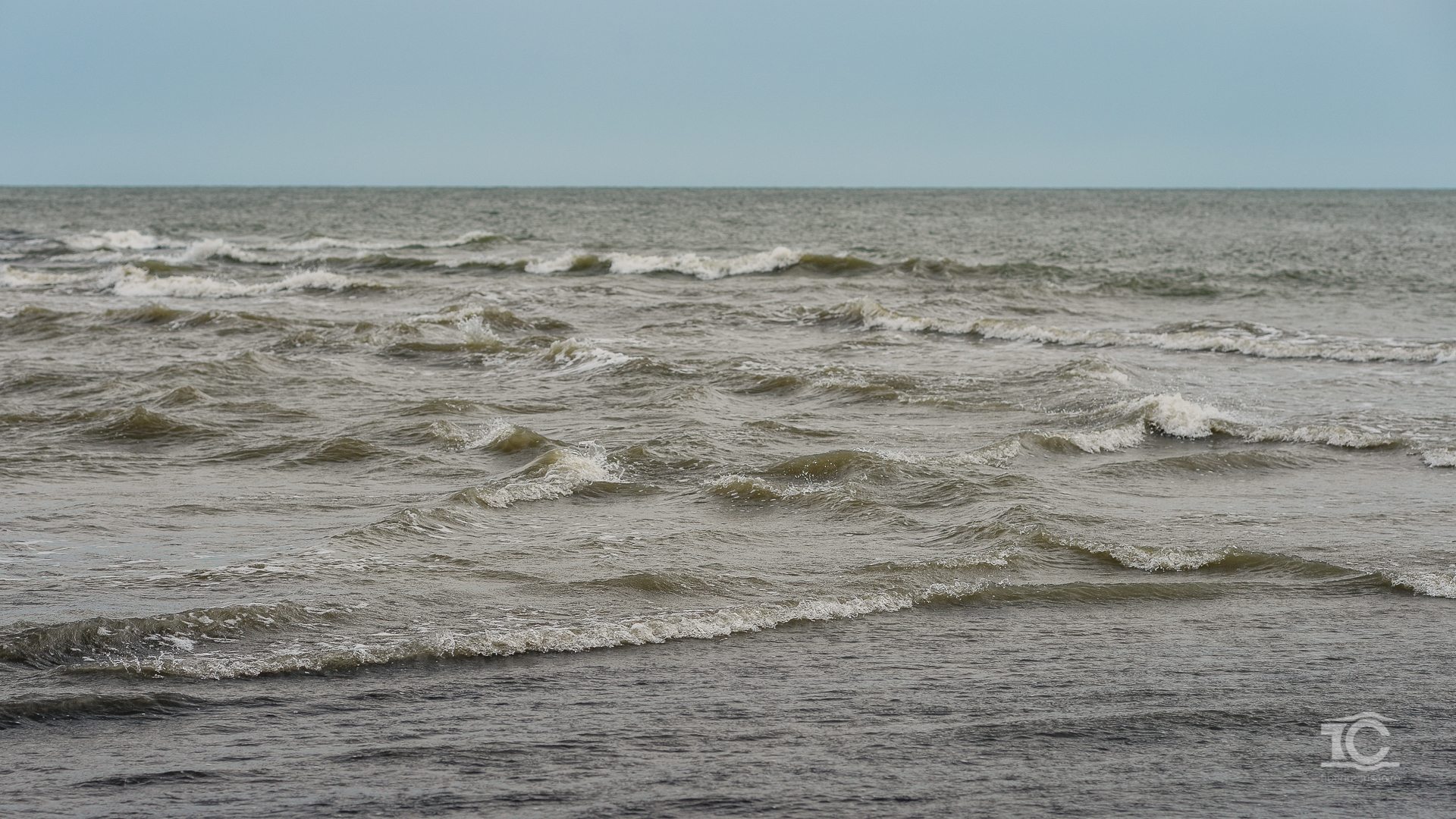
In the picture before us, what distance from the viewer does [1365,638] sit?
5336mm

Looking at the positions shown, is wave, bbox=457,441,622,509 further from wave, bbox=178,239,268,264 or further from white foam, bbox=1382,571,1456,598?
wave, bbox=178,239,268,264

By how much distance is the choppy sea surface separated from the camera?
392cm

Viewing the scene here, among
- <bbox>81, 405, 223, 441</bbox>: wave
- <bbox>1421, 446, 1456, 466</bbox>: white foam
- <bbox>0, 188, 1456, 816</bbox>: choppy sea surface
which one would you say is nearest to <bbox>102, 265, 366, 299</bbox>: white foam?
<bbox>0, 188, 1456, 816</bbox>: choppy sea surface

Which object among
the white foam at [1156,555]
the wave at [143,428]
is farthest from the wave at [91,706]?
the wave at [143,428]

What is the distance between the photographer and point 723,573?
632 centimetres

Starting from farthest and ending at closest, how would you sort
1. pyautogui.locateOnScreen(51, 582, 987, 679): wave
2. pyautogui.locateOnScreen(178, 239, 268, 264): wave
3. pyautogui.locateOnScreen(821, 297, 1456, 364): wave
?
pyautogui.locateOnScreen(178, 239, 268, 264): wave, pyautogui.locateOnScreen(821, 297, 1456, 364): wave, pyautogui.locateOnScreen(51, 582, 987, 679): wave

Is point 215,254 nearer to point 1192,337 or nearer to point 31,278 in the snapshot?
point 31,278

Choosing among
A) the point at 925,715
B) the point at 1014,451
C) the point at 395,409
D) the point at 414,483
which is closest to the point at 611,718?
the point at 925,715

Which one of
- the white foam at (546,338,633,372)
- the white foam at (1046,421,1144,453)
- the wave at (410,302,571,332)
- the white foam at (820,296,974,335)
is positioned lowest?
the white foam at (1046,421,1144,453)

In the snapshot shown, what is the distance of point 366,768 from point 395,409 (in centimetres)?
806

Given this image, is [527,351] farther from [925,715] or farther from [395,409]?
[925,715]

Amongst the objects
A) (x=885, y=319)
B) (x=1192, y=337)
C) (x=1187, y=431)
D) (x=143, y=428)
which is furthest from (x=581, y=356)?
(x=1192, y=337)

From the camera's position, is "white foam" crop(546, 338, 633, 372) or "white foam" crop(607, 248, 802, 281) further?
"white foam" crop(607, 248, 802, 281)

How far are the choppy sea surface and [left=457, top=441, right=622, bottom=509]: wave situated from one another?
39mm
